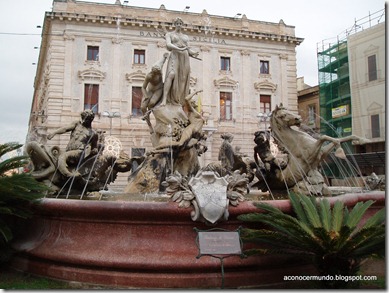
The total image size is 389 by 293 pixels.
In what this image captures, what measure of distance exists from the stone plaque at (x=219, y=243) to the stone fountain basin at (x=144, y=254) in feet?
0.99

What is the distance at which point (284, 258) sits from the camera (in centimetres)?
461

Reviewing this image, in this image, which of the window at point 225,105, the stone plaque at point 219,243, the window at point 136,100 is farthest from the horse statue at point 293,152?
the window at point 225,105

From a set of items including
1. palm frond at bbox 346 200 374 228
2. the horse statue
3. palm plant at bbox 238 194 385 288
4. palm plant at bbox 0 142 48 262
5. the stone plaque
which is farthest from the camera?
the horse statue

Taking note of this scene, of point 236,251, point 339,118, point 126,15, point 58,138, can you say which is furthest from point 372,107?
point 236,251

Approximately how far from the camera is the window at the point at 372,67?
85.4ft

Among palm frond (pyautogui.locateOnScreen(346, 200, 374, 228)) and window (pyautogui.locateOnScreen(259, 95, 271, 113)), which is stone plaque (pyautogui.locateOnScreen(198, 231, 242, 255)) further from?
window (pyautogui.locateOnScreen(259, 95, 271, 113))

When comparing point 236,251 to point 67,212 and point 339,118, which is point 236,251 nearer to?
point 67,212

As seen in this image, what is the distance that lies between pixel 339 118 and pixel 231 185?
2609 cm

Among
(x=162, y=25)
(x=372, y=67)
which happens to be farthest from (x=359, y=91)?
(x=162, y=25)

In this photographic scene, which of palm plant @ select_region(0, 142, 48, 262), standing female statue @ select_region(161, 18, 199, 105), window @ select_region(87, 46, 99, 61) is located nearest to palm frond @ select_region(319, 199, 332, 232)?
palm plant @ select_region(0, 142, 48, 262)

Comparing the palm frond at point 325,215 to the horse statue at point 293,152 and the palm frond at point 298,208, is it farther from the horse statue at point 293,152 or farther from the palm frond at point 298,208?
the horse statue at point 293,152

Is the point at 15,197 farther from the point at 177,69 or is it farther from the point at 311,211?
the point at 177,69

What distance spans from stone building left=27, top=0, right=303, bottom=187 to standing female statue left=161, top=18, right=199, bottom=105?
60.4 ft

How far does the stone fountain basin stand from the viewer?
440 cm
